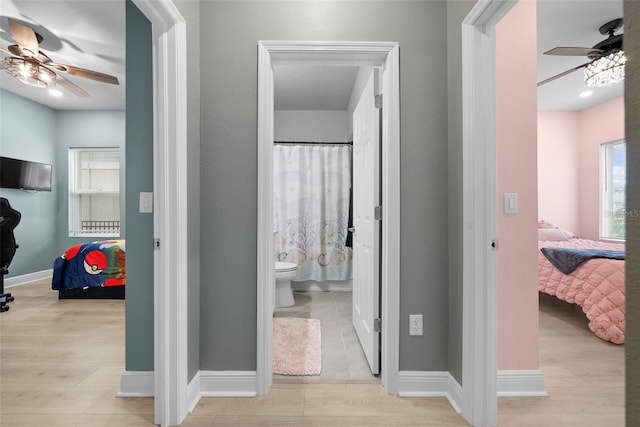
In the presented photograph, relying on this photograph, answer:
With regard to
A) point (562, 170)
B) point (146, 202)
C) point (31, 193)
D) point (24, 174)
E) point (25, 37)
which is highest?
point (25, 37)

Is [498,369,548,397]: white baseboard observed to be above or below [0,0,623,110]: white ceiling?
below

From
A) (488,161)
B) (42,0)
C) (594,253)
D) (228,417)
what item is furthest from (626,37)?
(42,0)

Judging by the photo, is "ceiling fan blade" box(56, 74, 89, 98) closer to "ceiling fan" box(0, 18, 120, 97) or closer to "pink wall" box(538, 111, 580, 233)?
"ceiling fan" box(0, 18, 120, 97)

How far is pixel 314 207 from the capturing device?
4.36 m

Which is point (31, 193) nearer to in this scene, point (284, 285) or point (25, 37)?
Result: point (25, 37)

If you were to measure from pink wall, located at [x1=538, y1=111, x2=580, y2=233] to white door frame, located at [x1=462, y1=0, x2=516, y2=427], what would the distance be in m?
4.48

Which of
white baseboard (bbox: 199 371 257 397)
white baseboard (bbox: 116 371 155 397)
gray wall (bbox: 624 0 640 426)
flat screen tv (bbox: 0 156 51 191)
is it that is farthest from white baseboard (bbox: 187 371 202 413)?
flat screen tv (bbox: 0 156 51 191)

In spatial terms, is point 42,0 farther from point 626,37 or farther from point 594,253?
point 594,253

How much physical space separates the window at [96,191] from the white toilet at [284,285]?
11.0ft

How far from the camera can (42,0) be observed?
2.50m

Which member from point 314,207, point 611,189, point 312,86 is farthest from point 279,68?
point 611,189

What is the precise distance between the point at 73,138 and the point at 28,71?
2.66 meters

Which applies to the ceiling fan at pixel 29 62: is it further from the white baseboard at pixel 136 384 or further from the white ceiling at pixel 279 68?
the white baseboard at pixel 136 384

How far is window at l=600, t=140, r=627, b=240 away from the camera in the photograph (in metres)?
4.76
